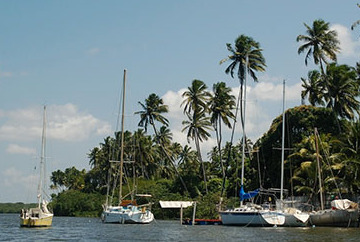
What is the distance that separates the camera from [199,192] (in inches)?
3150

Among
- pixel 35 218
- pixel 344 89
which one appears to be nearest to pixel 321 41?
pixel 344 89

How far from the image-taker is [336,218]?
165 feet

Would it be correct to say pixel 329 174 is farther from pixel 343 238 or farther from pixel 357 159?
pixel 343 238

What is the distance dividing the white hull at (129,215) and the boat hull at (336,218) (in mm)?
17637

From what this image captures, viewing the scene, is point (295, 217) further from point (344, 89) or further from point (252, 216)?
point (344, 89)

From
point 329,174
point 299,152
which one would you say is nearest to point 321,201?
point 329,174

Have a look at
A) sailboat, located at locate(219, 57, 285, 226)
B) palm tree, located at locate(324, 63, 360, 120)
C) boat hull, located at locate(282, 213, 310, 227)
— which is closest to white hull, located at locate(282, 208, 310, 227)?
boat hull, located at locate(282, 213, 310, 227)

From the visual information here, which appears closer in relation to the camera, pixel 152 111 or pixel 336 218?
pixel 336 218

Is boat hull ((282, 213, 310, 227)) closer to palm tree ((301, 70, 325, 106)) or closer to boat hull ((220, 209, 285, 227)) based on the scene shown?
boat hull ((220, 209, 285, 227))

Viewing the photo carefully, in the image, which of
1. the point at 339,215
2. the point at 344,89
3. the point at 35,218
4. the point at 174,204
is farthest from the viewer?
the point at 174,204

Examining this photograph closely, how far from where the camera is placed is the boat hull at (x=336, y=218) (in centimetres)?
4973

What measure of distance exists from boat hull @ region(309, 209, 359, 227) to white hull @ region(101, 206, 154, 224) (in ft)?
57.9

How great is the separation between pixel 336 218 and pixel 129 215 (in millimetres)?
21539

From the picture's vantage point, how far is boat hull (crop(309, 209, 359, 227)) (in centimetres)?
4973
